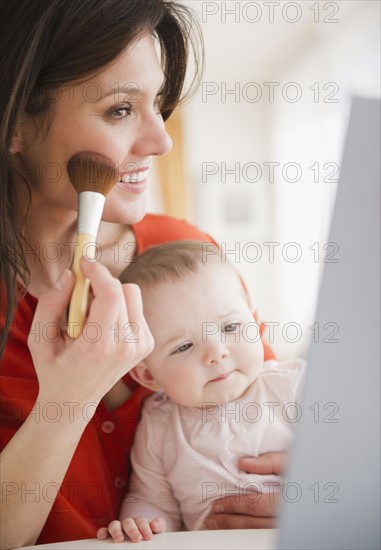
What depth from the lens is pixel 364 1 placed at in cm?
382

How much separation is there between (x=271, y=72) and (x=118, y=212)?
4641mm

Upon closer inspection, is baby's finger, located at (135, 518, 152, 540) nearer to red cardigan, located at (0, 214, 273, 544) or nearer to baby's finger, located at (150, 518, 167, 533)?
baby's finger, located at (150, 518, 167, 533)

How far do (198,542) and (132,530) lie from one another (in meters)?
0.11

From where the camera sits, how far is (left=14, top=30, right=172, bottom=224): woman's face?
1066 mm

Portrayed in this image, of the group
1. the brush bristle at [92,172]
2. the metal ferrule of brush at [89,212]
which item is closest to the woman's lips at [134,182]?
the brush bristle at [92,172]

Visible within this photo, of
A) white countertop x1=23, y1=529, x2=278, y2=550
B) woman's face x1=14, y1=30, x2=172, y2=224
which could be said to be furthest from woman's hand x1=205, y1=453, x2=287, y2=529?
woman's face x1=14, y1=30, x2=172, y2=224

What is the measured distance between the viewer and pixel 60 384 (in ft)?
2.81

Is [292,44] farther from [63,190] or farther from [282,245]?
[63,190]

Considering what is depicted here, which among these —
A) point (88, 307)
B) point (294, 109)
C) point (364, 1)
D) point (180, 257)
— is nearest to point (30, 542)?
point (88, 307)

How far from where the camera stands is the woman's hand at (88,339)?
83 cm

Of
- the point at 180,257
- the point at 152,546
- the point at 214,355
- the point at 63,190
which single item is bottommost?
the point at 152,546

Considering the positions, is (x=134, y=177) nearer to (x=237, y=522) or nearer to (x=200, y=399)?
(x=200, y=399)

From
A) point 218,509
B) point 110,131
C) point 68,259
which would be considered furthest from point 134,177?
point 218,509

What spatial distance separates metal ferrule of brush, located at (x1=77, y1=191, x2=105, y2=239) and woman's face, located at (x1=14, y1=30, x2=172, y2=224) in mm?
176
